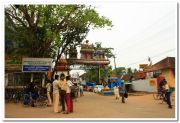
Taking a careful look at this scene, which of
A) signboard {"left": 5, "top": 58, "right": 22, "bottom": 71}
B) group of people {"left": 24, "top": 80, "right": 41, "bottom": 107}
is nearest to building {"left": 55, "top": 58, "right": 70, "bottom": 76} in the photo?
signboard {"left": 5, "top": 58, "right": 22, "bottom": 71}

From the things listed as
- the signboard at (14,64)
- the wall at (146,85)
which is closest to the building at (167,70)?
the wall at (146,85)

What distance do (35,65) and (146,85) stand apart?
1733 cm

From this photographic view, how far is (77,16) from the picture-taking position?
68.6 ft

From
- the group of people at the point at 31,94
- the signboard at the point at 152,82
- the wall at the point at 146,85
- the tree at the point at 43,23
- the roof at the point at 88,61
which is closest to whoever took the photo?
the group of people at the point at 31,94

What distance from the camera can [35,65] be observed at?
741 inches

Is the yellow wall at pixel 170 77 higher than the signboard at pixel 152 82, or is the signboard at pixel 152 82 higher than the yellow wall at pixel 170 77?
the yellow wall at pixel 170 77

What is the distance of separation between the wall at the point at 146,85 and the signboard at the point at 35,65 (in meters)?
14.7

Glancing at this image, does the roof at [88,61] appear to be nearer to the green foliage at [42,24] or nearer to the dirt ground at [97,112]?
the green foliage at [42,24]

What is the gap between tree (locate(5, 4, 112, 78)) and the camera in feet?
61.1

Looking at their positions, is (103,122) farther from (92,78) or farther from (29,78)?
(92,78)

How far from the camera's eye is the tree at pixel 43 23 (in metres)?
18.6

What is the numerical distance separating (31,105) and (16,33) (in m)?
5.07

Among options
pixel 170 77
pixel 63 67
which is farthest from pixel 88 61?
pixel 170 77

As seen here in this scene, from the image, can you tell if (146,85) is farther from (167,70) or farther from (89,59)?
(89,59)
